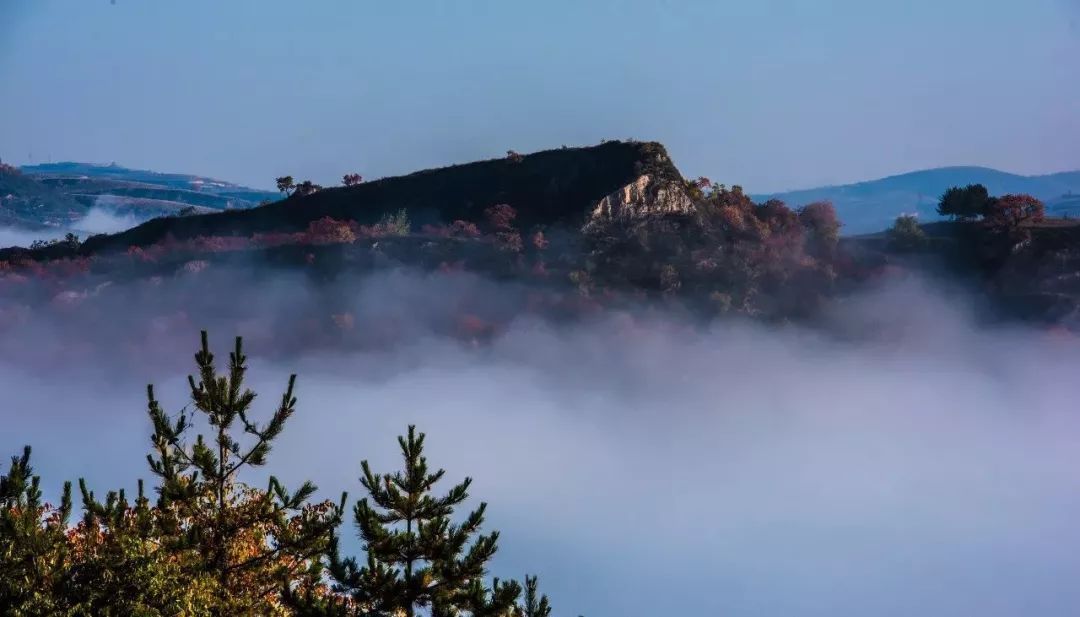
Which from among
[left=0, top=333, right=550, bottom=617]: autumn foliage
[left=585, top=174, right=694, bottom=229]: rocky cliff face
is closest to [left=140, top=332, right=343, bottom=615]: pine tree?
[left=0, top=333, right=550, bottom=617]: autumn foliage

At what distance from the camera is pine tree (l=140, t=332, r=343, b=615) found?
20969mm

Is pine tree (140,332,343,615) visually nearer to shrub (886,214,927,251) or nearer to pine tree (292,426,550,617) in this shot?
pine tree (292,426,550,617)

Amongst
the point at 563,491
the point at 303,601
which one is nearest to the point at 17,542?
the point at 303,601

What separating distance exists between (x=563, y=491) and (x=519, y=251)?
38.1 metres

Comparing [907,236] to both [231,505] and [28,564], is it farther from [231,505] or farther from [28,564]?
[28,564]

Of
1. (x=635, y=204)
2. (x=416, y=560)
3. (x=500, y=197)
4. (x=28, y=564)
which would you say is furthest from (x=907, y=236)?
(x=28, y=564)

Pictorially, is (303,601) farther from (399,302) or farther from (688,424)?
(688,424)

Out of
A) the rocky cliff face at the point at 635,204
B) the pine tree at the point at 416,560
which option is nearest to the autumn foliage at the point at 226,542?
the pine tree at the point at 416,560

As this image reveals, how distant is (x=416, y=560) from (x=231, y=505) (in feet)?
14.5

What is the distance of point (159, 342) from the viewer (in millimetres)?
145125

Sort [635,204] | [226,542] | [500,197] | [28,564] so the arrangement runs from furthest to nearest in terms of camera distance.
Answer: [500,197], [635,204], [226,542], [28,564]

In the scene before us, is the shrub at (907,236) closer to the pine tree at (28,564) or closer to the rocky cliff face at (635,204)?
the rocky cliff face at (635,204)

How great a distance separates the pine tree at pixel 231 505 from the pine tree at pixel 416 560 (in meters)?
1.05

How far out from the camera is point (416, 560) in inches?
864
